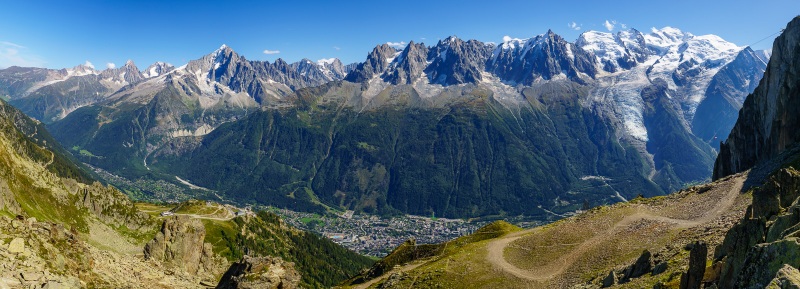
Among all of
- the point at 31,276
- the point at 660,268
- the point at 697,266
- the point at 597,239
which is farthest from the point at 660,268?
the point at 31,276

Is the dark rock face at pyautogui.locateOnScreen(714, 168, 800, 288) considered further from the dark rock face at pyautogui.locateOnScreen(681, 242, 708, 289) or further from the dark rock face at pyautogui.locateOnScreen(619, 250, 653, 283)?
the dark rock face at pyautogui.locateOnScreen(619, 250, 653, 283)

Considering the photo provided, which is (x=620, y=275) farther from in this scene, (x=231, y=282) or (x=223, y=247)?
(x=223, y=247)

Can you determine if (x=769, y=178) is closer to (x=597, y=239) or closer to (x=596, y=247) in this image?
(x=596, y=247)

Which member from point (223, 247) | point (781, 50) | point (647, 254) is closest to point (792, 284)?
point (647, 254)

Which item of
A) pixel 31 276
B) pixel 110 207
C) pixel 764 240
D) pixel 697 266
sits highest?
pixel 764 240

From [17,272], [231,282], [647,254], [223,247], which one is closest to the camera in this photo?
[17,272]

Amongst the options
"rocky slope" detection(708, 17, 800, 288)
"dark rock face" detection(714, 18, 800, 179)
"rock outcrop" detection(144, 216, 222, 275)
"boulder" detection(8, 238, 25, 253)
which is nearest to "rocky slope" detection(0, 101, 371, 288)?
"boulder" detection(8, 238, 25, 253)
